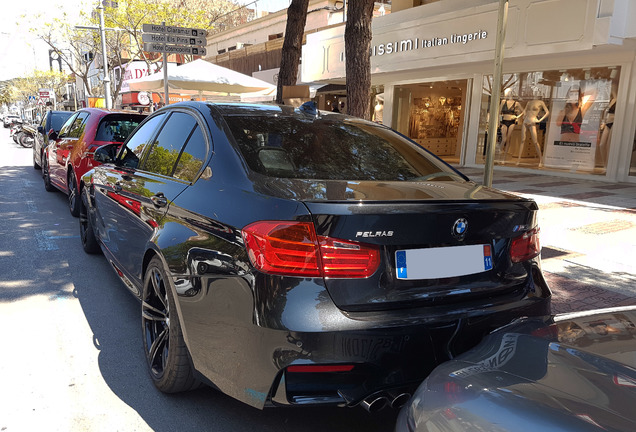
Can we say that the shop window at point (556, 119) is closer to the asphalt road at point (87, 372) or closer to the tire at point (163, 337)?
the asphalt road at point (87, 372)

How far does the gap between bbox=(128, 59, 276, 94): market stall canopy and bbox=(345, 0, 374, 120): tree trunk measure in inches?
207

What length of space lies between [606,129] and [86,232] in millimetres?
11581

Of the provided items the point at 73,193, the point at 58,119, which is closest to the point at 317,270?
the point at 73,193

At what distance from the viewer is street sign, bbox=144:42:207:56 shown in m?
9.18

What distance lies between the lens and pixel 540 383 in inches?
57.3

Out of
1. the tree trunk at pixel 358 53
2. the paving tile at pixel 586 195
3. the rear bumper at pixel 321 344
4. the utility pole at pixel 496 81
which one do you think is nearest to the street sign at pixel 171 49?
the tree trunk at pixel 358 53

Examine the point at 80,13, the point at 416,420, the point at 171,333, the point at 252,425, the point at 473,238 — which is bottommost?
the point at 252,425

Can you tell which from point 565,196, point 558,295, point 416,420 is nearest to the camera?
point 416,420

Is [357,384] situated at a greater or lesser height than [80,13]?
lesser

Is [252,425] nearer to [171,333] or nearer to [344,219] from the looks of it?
[171,333]

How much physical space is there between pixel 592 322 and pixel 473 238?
1.87 ft

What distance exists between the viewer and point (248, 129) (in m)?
2.85

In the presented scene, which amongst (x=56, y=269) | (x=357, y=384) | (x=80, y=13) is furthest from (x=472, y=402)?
(x=80, y=13)

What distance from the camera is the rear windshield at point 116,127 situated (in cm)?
710
